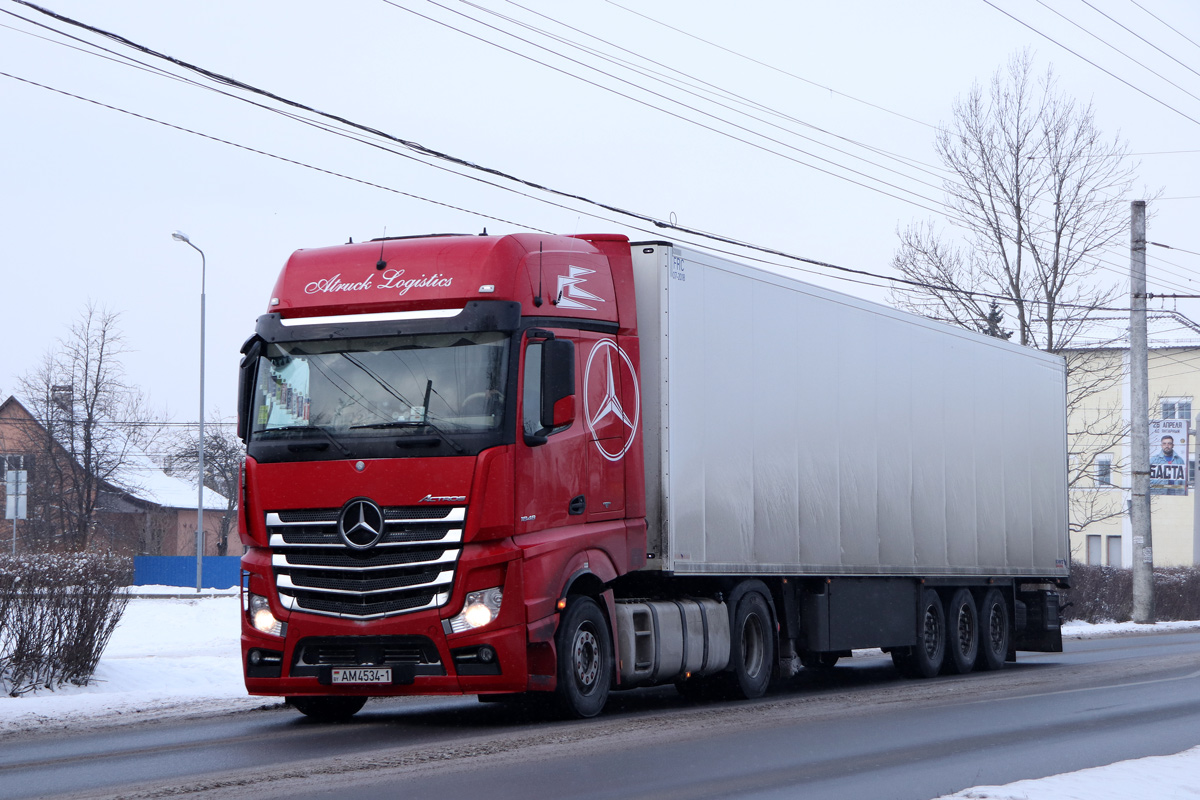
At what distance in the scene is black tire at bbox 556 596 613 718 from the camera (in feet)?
35.5

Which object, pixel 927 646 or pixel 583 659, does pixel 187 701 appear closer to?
pixel 583 659

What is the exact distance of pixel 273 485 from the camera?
10.7 m

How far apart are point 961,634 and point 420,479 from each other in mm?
10552

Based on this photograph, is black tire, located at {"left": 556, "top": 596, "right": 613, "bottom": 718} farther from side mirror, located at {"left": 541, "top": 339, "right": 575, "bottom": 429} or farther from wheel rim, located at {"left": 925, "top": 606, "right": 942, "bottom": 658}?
wheel rim, located at {"left": 925, "top": 606, "right": 942, "bottom": 658}

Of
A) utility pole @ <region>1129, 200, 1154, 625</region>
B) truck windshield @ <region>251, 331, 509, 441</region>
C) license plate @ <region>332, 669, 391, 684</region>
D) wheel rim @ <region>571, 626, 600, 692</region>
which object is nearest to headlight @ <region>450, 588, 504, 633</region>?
license plate @ <region>332, 669, 391, 684</region>

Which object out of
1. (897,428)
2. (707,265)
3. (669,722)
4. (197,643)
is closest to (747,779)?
(669,722)

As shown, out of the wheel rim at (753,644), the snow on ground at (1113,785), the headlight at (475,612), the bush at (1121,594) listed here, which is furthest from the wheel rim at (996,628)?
the bush at (1121,594)

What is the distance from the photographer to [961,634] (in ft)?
60.8

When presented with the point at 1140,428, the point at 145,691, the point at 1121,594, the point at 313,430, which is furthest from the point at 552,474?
the point at 1121,594

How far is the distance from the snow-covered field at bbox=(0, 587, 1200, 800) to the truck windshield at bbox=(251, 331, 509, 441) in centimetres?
322

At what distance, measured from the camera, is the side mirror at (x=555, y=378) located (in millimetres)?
10594

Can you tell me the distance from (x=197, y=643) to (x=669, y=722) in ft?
48.5

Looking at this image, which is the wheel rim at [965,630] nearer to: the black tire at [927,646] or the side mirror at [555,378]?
the black tire at [927,646]

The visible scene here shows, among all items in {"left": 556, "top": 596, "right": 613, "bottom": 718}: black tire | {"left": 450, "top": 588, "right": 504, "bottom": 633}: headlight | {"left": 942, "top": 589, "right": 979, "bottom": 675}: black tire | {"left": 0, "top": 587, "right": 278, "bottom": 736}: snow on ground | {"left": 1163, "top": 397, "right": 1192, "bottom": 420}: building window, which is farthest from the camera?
{"left": 1163, "top": 397, "right": 1192, "bottom": 420}: building window
